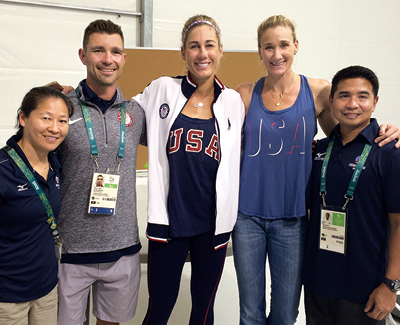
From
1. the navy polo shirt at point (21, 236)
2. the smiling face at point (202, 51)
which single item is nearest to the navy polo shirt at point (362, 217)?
the smiling face at point (202, 51)

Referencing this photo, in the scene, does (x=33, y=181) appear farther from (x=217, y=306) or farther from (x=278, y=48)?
(x=217, y=306)

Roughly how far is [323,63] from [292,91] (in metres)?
3.66

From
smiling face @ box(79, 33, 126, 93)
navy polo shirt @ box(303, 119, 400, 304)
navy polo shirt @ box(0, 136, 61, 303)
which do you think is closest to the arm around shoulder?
navy polo shirt @ box(303, 119, 400, 304)

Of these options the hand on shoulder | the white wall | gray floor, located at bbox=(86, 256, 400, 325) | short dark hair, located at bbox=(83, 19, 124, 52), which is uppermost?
the white wall

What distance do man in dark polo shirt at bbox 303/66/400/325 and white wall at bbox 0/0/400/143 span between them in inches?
118

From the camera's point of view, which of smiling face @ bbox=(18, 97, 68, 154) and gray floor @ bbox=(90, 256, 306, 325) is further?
gray floor @ bbox=(90, 256, 306, 325)

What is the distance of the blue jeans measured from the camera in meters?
1.71

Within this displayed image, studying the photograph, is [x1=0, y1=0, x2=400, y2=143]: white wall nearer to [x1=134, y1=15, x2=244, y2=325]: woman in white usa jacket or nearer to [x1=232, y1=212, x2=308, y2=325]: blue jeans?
[x1=134, y1=15, x2=244, y2=325]: woman in white usa jacket

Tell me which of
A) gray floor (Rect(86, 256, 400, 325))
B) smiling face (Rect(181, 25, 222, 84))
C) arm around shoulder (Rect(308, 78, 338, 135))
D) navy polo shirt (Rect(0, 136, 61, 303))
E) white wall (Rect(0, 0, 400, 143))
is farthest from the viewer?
white wall (Rect(0, 0, 400, 143))

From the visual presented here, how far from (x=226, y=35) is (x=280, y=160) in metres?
3.19

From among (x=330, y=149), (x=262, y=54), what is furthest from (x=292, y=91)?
(x=330, y=149)

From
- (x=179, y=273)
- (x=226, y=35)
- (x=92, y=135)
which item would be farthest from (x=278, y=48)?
(x=226, y=35)

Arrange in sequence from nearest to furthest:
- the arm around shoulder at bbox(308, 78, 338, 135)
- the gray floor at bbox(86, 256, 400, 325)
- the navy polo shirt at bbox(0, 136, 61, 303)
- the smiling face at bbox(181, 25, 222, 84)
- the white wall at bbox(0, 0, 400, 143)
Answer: the navy polo shirt at bbox(0, 136, 61, 303)
the smiling face at bbox(181, 25, 222, 84)
the arm around shoulder at bbox(308, 78, 338, 135)
the gray floor at bbox(86, 256, 400, 325)
the white wall at bbox(0, 0, 400, 143)

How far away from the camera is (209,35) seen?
166cm
